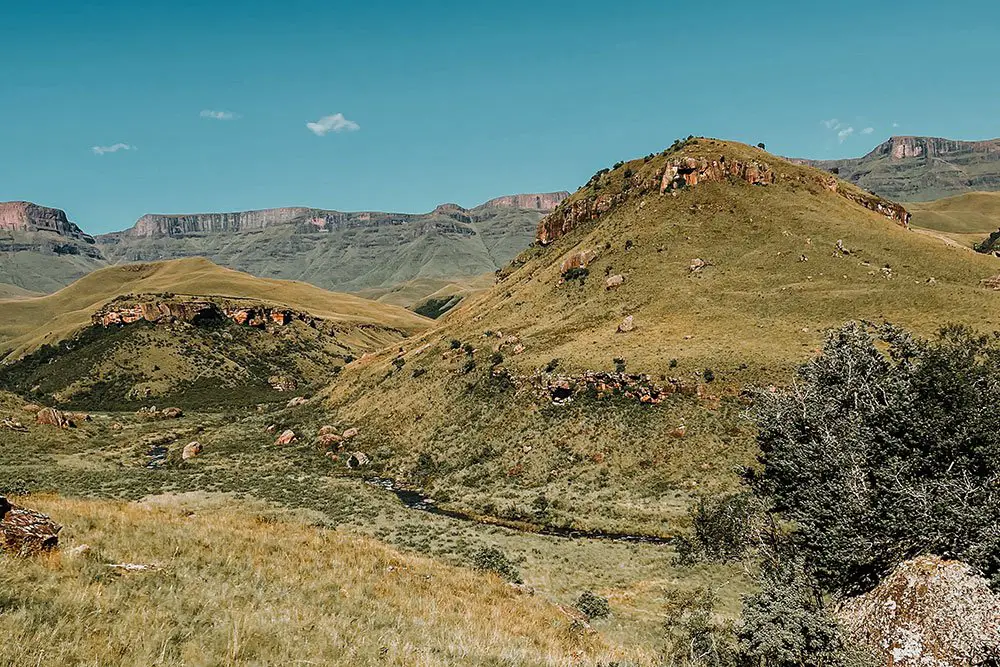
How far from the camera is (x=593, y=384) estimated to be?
6369 cm

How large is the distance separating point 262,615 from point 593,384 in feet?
184

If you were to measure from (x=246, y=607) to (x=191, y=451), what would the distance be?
3100 inches

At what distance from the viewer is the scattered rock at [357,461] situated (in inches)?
2660

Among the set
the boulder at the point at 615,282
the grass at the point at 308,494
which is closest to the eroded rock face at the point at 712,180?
the boulder at the point at 615,282

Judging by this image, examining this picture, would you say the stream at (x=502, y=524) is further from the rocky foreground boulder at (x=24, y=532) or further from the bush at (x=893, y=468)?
the rocky foreground boulder at (x=24, y=532)

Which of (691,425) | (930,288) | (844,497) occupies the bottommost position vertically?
(691,425)

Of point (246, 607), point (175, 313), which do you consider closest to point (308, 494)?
point (246, 607)

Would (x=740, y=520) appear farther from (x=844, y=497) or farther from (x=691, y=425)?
(x=691, y=425)

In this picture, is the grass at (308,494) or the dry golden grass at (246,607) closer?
the dry golden grass at (246,607)

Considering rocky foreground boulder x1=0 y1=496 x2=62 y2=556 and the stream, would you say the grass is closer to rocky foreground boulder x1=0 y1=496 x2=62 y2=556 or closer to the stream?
rocky foreground boulder x1=0 y1=496 x2=62 y2=556

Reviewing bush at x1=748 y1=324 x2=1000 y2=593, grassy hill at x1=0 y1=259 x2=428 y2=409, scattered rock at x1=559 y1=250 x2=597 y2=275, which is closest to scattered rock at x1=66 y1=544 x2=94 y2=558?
bush at x1=748 y1=324 x2=1000 y2=593

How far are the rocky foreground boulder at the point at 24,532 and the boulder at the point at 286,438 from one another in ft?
250

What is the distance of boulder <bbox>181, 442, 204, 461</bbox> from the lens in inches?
2975

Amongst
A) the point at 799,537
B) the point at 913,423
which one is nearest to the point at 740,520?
the point at 799,537
